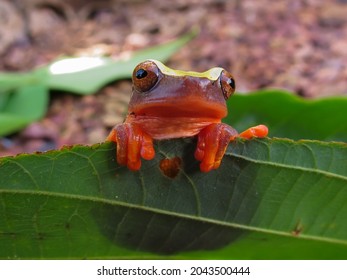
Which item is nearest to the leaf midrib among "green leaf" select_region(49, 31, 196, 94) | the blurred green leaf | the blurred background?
the blurred green leaf

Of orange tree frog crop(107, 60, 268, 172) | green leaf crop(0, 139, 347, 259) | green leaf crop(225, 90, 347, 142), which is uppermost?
green leaf crop(225, 90, 347, 142)

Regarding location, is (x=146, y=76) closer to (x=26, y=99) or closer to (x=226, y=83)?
(x=226, y=83)

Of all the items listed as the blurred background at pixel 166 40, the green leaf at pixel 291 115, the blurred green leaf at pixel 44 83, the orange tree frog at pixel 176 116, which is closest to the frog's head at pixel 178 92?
the orange tree frog at pixel 176 116

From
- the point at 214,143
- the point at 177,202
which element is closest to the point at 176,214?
the point at 177,202

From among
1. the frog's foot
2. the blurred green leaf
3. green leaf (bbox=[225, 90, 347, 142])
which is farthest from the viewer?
the blurred green leaf

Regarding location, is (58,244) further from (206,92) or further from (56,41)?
(56,41)

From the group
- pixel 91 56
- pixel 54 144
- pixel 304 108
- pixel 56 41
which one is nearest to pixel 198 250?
pixel 304 108

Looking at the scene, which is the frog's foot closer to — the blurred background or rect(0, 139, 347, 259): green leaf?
rect(0, 139, 347, 259): green leaf
